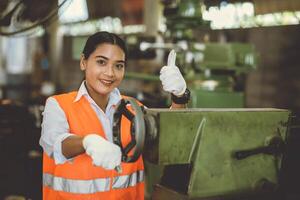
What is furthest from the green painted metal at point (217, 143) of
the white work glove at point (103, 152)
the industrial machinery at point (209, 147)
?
the white work glove at point (103, 152)

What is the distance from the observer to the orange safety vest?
5.84 ft

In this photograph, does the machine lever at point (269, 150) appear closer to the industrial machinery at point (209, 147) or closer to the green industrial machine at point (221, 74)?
the industrial machinery at point (209, 147)

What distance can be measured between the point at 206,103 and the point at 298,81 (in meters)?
3.03

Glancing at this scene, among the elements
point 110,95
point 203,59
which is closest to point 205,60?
point 203,59

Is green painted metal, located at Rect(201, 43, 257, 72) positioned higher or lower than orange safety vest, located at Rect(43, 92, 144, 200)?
higher

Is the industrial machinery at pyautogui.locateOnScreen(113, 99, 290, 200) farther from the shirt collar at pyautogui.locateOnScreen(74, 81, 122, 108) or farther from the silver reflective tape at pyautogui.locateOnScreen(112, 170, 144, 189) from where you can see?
the shirt collar at pyautogui.locateOnScreen(74, 81, 122, 108)

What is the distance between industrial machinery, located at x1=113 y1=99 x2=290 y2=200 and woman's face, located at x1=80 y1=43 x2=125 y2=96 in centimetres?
27

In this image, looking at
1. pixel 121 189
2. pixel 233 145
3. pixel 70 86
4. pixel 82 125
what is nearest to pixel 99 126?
pixel 82 125

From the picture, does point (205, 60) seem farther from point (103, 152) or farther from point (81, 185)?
point (103, 152)

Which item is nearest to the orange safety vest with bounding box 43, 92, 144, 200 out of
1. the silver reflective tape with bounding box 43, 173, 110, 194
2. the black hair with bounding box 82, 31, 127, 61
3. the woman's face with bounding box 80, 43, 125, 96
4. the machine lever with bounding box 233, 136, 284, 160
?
the silver reflective tape with bounding box 43, 173, 110, 194

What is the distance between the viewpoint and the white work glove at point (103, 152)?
53.9 inches

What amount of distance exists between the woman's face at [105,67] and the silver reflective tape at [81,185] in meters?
0.39

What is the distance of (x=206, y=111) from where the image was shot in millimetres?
1543

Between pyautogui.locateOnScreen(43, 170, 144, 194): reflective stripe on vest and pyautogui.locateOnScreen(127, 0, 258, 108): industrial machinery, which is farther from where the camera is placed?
pyautogui.locateOnScreen(127, 0, 258, 108): industrial machinery
